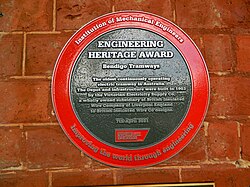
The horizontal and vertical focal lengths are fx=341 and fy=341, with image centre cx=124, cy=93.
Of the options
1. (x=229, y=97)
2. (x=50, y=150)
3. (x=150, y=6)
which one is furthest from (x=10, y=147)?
(x=229, y=97)

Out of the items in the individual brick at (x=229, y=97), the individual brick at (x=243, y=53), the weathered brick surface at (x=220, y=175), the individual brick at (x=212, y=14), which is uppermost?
the individual brick at (x=212, y=14)

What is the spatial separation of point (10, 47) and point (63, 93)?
46 centimetres

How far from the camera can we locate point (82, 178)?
2.08m

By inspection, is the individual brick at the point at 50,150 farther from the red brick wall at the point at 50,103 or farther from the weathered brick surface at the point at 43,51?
the weathered brick surface at the point at 43,51

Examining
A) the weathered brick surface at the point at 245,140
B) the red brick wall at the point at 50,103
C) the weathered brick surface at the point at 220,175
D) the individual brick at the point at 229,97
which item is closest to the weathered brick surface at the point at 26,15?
the red brick wall at the point at 50,103

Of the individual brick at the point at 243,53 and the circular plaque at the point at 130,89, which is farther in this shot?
the individual brick at the point at 243,53

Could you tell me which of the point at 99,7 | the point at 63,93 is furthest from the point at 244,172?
the point at 99,7

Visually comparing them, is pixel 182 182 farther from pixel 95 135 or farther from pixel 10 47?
pixel 10 47

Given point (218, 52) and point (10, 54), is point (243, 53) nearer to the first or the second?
point (218, 52)

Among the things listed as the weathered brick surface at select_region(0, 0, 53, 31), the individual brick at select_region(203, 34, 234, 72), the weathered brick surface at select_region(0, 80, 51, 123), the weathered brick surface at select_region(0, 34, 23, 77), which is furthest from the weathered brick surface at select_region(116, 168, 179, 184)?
the weathered brick surface at select_region(0, 0, 53, 31)

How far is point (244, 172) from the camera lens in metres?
2.15

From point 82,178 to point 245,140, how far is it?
41.6 inches

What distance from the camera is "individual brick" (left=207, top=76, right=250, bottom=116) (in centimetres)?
220

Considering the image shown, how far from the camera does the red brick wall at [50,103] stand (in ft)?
6.84
